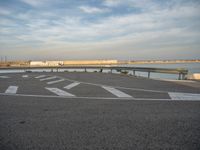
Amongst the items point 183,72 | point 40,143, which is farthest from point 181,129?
point 183,72

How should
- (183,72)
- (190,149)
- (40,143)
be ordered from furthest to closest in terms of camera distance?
(183,72) → (40,143) → (190,149)

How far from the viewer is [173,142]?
12.7 ft

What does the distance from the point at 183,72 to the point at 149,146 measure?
56.4 feet

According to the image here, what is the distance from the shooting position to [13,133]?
4395 millimetres

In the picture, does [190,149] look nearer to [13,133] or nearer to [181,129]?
[181,129]

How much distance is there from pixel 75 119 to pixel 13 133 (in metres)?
1.62

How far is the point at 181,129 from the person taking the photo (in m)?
4.60

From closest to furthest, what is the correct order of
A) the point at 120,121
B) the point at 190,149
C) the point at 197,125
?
1. the point at 190,149
2. the point at 197,125
3. the point at 120,121

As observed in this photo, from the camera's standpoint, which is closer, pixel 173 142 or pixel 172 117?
pixel 173 142

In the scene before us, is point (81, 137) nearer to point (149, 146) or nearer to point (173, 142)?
point (149, 146)

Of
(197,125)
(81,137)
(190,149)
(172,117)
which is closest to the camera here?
(190,149)

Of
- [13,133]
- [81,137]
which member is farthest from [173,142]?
[13,133]

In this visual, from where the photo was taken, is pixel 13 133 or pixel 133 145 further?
pixel 13 133

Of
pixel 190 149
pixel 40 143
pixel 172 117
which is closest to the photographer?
pixel 190 149
